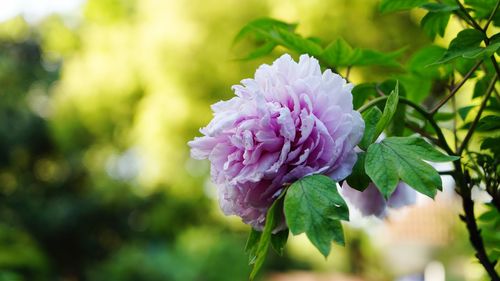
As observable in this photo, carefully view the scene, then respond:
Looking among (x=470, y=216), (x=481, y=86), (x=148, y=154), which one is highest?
(x=148, y=154)

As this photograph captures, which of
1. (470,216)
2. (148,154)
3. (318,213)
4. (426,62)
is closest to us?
(318,213)

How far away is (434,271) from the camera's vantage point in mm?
1948

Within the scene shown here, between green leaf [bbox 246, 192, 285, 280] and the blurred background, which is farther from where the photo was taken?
the blurred background

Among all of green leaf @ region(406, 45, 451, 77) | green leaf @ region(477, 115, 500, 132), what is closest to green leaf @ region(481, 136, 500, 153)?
green leaf @ region(477, 115, 500, 132)

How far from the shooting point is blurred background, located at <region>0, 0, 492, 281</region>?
4.55 m

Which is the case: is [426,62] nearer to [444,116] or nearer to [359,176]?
[444,116]

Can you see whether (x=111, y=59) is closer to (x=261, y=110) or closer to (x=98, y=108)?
(x=98, y=108)

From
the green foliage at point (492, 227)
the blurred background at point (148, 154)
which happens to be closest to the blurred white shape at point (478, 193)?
the green foliage at point (492, 227)

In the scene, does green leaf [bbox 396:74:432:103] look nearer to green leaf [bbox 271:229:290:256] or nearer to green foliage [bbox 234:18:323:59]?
green foliage [bbox 234:18:323:59]

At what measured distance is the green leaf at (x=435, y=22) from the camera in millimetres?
501

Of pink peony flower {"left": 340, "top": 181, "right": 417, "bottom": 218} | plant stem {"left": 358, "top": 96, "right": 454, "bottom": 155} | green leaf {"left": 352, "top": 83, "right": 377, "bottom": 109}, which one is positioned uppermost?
green leaf {"left": 352, "top": 83, "right": 377, "bottom": 109}

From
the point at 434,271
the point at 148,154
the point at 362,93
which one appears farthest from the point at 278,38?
the point at 148,154

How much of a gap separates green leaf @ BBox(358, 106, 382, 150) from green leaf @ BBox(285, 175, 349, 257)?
4 centimetres

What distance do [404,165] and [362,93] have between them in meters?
0.17
